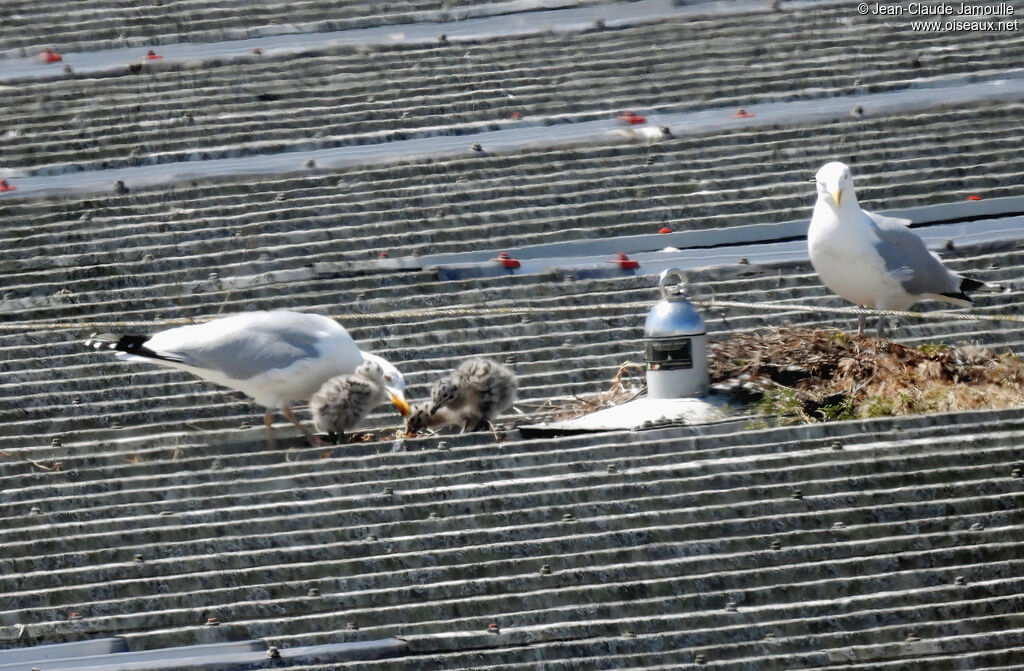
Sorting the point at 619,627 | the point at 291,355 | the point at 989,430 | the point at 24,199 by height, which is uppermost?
the point at 24,199

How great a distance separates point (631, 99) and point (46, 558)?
4580 millimetres

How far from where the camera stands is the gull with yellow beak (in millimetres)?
7582

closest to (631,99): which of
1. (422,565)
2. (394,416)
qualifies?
(394,416)

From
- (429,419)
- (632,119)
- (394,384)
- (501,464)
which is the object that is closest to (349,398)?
(394,384)

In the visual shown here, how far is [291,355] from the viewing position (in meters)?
7.31

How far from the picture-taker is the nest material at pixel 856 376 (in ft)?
21.9

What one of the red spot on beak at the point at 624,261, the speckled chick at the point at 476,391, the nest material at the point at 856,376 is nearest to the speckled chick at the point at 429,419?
the speckled chick at the point at 476,391

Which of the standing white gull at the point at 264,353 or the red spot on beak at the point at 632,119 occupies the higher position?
the red spot on beak at the point at 632,119

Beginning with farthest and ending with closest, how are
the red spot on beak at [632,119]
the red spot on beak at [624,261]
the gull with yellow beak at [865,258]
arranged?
the red spot on beak at [632,119], the red spot on beak at [624,261], the gull with yellow beak at [865,258]

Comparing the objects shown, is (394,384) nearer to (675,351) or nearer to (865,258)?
(675,351)

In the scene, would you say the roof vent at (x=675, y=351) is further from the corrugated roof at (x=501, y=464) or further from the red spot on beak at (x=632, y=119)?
the red spot on beak at (x=632, y=119)

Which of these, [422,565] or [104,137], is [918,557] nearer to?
[422,565]

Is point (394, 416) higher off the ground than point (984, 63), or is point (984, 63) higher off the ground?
point (984, 63)

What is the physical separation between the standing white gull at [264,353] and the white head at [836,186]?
2.17m
